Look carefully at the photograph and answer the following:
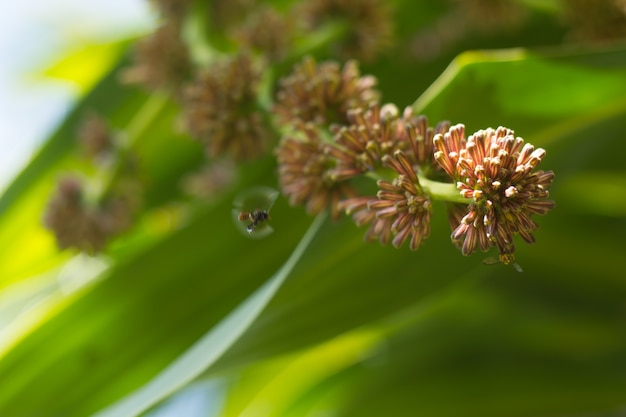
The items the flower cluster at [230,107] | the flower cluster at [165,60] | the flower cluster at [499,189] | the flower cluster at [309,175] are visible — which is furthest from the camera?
the flower cluster at [165,60]

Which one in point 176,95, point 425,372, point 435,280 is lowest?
point 425,372

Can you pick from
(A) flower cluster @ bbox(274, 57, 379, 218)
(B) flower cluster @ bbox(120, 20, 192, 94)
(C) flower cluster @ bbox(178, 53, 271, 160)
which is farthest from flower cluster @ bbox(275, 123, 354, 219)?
(B) flower cluster @ bbox(120, 20, 192, 94)

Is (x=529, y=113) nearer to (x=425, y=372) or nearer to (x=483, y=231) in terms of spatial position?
(x=483, y=231)

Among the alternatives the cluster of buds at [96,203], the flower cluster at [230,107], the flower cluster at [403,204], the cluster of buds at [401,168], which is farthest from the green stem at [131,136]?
the flower cluster at [403,204]

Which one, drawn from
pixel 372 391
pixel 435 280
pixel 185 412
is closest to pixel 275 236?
pixel 435 280

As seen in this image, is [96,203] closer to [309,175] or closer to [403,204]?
[309,175]

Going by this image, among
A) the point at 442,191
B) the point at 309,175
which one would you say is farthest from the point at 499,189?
the point at 309,175

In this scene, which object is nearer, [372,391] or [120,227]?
[120,227]

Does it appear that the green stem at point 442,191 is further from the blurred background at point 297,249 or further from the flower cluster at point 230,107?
the flower cluster at point 230,107
